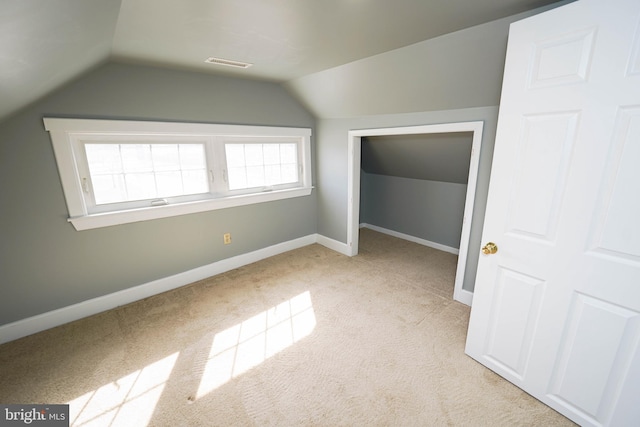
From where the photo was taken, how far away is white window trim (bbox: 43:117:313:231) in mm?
2066

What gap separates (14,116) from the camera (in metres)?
1.88

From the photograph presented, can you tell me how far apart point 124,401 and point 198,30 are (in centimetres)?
231

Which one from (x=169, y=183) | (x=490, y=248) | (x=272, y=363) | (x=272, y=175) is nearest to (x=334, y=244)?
(x=272, y=175)

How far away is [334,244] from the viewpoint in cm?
377

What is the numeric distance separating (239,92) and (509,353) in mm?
3256

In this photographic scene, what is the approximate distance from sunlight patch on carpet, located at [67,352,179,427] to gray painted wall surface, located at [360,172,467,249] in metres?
3.51

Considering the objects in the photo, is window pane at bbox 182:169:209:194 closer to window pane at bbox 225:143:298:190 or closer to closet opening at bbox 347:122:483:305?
window pane at bbox 225:143:298:190

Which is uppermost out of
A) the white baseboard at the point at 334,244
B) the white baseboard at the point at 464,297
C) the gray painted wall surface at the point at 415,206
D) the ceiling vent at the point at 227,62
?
the ceiling vent at the point at 227,62

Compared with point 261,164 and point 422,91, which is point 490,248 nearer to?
point 422,91

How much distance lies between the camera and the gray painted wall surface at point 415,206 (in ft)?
12.0

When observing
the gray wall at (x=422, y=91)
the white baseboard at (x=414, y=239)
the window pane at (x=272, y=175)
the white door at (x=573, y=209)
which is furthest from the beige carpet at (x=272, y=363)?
the window pane at (x=272, y=175)

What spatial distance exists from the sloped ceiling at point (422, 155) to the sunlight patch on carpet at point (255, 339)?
7.45 ft

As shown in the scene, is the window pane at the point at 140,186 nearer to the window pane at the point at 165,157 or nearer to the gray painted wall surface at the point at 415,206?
the window pane at the point at 165,157

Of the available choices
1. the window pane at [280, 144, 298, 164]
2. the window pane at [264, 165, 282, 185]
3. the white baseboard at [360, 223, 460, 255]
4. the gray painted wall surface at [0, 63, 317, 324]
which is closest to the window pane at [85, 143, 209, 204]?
the gray painted wall surface at [0, 63, 317, 324]
